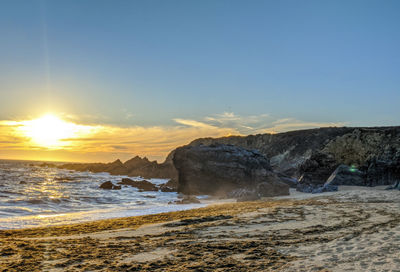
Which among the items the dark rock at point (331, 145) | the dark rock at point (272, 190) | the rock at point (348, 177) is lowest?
the dark rock at point (272, 190)

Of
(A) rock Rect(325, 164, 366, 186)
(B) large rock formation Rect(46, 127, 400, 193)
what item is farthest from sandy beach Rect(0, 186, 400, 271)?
(B) large rock formation Rect(46, 127, 400, 193)

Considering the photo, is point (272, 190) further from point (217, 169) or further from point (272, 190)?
point (217, 169)

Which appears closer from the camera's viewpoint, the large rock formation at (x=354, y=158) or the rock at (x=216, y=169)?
the large rock formation at (x=354, y=158)

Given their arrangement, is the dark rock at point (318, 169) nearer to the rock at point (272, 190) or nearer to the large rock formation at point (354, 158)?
the large rock formation at point (354, 158)

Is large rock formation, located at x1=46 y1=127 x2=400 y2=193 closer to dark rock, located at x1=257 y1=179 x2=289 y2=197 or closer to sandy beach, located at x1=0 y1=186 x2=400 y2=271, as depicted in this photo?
dark rock, located at x1=257 y1=179 x2=289 y2=197

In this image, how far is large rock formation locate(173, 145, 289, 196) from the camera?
30188 mm

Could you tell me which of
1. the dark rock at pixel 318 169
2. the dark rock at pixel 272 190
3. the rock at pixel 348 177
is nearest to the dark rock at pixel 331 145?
the rock at pixel 348 177

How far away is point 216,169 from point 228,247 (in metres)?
23.8

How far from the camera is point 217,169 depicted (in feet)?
100

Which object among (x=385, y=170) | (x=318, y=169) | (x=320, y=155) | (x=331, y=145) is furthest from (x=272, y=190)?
(x=331, y=145)

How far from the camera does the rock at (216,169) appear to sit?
3022 cm

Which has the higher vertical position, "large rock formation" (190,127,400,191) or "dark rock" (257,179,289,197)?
"large rock formation" (190,127,400,191)

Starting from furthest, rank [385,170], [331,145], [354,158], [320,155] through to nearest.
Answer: [331,145]
[354,158]
[320,155]
[385,170]

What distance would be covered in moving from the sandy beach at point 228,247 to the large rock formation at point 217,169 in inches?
774
